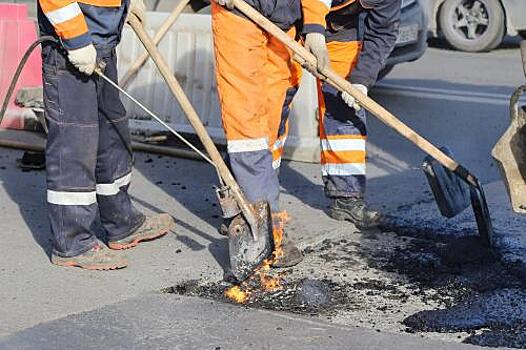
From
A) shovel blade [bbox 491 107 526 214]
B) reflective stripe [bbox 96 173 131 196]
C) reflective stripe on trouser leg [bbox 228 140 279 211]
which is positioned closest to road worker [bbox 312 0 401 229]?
reflective stripe on trouser leg [bbox 228 140 279 211]

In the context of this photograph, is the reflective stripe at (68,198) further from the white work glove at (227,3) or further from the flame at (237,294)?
the white work glove at (227,3)

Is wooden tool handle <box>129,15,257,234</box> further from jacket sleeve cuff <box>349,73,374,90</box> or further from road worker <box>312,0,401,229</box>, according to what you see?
jacket sleeve cuff <box>349,73,374,90</box>

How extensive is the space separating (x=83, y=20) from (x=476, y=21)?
28.2 ft

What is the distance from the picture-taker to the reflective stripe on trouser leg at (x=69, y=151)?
518 centimetres

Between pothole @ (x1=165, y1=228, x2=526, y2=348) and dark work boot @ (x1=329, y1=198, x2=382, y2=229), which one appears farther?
dark work boot @ (x1=329, y1=198, x2=382, y2=229)

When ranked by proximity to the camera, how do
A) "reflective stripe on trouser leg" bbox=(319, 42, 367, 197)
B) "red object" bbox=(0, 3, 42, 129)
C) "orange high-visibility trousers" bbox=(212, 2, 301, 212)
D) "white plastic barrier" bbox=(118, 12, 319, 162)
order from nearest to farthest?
"orange high-visibility trousers" bbox=(212, 2, 301, 212) → "reflective stripe on trouser leg" bbox=(319, 42, 367, 197) → "white plastic barrier" bbox=(118, 12, 319, 162) → "red object" bbox=(0, 3, 42, 129)

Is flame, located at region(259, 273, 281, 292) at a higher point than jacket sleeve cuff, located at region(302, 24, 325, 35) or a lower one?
lower

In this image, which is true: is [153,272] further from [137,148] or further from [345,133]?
[137,148]

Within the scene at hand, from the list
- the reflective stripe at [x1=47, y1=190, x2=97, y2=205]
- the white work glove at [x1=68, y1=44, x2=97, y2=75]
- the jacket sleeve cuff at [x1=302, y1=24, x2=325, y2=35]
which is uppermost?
the jacket sleeve cuff at [x1=302, y1=24, x2=325, y2=35]

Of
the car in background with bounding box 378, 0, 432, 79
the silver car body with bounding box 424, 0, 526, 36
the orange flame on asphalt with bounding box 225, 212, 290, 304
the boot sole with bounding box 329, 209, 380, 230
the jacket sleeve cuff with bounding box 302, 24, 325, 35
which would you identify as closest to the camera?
the orange flame on asphalt with bounding box 225, 212, 290, 304

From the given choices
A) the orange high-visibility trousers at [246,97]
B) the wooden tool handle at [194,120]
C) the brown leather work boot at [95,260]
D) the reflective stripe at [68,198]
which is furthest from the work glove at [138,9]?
the brown leather work boot at [95,260]

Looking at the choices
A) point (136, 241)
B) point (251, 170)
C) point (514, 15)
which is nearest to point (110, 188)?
point (136, 241)

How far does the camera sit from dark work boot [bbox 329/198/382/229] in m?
6.09

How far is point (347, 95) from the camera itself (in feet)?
18.9
